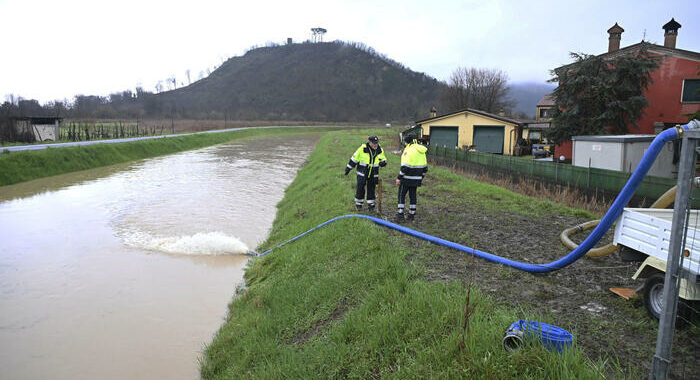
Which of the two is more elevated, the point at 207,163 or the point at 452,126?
the point at 452,126

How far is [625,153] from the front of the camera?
18.3 metres

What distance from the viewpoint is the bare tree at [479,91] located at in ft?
225

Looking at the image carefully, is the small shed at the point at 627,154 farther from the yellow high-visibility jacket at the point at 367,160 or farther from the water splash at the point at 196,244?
the water splash at the point at 196,244

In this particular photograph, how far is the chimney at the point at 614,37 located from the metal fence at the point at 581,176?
1797cm

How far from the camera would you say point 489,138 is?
3603 cm

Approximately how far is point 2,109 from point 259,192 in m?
27.3

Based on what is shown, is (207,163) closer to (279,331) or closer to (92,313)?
(92,313)

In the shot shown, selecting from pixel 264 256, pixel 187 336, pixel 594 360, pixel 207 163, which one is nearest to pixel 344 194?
pixel 264 256

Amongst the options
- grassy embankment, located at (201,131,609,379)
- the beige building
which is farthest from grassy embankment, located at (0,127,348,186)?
the beige building

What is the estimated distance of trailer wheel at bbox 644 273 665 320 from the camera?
4285mm

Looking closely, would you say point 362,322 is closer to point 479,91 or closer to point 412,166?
point 412,166


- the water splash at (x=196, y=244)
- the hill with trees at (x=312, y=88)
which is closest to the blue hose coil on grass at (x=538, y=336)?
the water splash at (x=196, y=244)

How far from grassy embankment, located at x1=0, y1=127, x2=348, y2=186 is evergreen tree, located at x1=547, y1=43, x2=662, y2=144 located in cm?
2958

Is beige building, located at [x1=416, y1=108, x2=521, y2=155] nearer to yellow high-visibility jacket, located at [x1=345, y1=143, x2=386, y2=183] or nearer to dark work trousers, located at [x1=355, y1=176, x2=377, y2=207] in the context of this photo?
dark work trousers, located at [x1=355, y1=176, x2=377, y2=207]
